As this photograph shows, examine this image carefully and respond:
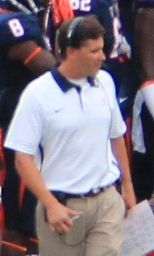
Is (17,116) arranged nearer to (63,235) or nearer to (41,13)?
(63,235)

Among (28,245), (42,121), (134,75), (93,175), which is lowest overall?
(28,245)

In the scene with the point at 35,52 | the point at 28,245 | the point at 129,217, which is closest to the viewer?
the point at 129,217

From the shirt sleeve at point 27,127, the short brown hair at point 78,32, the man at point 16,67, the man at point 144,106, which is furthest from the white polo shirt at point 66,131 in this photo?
the man at point 144,106

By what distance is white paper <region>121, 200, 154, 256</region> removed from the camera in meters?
4.70

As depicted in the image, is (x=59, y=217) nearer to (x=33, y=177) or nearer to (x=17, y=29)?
(x=33, y=177)

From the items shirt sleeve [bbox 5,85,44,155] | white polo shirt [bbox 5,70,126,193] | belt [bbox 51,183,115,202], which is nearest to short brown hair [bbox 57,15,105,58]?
white polo shirt [bbox 5,70,126,193]

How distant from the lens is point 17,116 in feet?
14.5

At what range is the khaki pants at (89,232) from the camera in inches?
179

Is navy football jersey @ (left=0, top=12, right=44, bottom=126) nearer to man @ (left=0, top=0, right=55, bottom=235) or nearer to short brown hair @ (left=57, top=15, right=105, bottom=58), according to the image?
man @ (left=0, top=0, right=55, bottom=235)

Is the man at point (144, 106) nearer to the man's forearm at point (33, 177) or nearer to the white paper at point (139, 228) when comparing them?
the white paper at point (139, 228)

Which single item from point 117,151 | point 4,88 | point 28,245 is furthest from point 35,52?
point 28,245

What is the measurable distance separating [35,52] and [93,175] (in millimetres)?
800

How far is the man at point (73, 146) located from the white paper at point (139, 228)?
7cm

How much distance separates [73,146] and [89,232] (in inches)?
15.6
